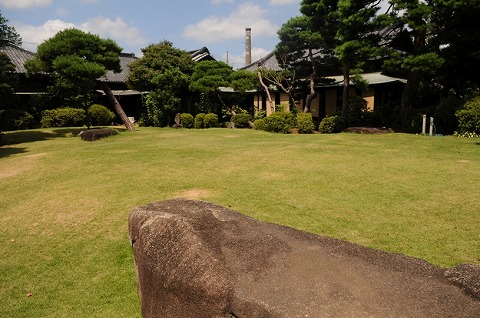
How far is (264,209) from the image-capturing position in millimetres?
5594

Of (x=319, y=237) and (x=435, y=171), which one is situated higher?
(x=319, y=237)

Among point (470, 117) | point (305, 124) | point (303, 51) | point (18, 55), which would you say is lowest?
point (305, 124)

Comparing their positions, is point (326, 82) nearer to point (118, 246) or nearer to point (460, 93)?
point (460, 93)

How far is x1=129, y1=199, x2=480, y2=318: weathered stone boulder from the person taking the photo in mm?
1798

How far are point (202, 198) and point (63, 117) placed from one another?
22732 mm

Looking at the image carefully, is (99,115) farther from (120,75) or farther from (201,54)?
(201,54)

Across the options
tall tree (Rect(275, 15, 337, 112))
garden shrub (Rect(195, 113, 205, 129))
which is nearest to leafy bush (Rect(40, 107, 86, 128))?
garden shrub (Rect(195, 113, 205, 129))

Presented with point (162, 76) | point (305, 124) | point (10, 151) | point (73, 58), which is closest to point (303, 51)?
point (305, 124)

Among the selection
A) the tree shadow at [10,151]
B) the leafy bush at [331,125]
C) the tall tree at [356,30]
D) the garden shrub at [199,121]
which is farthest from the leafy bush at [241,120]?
the tree shadow at [10,151]

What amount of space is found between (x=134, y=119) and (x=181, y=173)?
22.7 m

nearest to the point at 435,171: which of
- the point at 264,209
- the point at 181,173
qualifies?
the point at 264,209

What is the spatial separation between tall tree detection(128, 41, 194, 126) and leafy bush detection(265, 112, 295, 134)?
7.64 metres

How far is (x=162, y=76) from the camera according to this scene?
22141mm

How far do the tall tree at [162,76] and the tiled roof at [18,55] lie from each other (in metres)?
8.61
